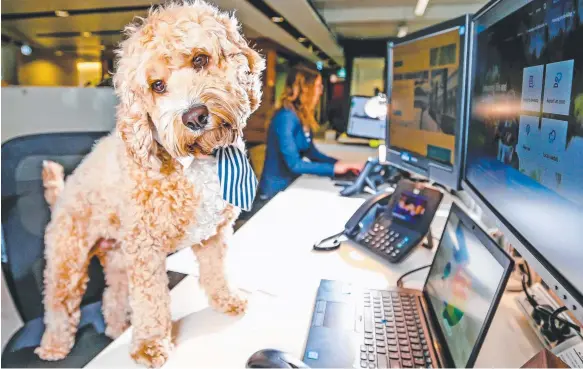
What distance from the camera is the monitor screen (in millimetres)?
1025

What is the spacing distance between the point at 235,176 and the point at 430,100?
652 millimetres

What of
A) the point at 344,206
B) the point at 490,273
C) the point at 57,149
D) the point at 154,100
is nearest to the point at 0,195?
the point at 57,149

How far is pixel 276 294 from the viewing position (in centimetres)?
90

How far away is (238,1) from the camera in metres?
0.87

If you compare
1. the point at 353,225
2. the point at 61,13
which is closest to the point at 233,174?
the point at 353,225

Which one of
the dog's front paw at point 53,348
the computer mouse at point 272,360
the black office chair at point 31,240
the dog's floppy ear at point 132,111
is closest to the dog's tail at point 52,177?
the black office chair at point 31,240

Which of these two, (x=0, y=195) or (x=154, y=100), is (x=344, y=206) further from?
(x=0, y=195)

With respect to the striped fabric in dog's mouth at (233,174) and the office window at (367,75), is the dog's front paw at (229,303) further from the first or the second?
the office window at (367,75)

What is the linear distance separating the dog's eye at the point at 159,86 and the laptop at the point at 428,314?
0.49m

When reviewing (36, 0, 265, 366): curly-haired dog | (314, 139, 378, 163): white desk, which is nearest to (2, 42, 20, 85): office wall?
(36, 0, 265, 366): curly-haired dog

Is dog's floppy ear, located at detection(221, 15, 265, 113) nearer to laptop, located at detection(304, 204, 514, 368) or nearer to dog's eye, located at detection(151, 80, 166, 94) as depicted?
dog's eye, located at detection(151, 80, 166, 94)

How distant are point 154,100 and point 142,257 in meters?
0.28

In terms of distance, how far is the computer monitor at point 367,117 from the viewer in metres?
1.67

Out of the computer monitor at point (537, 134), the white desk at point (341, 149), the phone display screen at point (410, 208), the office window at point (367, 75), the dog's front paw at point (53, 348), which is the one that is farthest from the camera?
the white desk at point (341, 149)
